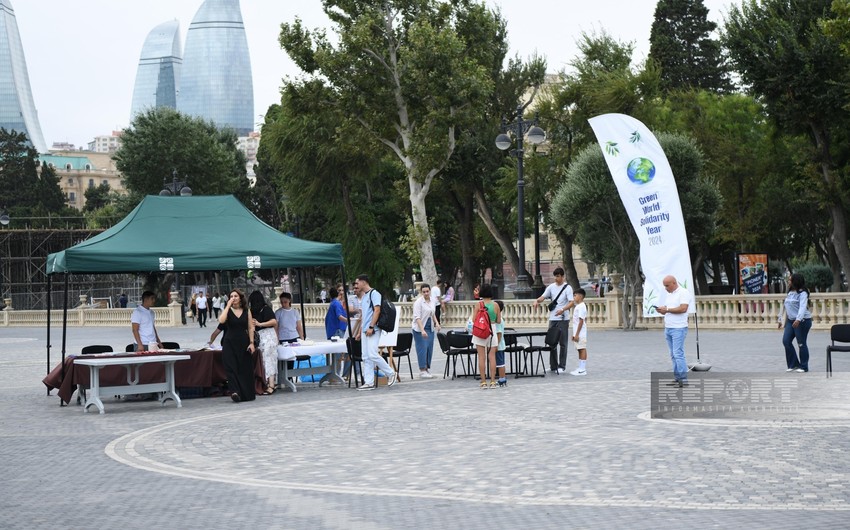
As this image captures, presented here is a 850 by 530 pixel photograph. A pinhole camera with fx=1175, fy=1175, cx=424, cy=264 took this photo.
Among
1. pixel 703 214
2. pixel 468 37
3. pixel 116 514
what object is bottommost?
pixel 116 514

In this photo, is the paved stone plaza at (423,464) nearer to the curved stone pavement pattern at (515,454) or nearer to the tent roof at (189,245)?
the curved stone pavement pattern at (515,454)

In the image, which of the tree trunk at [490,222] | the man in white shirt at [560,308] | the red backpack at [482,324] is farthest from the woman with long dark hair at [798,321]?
the tree trunk at [490,222]

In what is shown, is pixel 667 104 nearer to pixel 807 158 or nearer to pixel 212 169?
pixel 807 158

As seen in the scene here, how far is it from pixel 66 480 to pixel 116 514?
2010mm

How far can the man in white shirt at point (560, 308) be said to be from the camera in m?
20.5

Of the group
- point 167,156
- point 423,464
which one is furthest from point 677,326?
point 167,156

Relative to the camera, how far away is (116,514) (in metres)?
8.63

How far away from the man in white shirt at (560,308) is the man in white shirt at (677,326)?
3.78m

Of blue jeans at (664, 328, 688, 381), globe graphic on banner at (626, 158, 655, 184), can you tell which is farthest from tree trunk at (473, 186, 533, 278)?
blue jeans at (664, 328, 688, 381)

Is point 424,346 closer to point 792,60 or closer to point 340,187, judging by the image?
point 792,60

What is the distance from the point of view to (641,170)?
22.1 metres

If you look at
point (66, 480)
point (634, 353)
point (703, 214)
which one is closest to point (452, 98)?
point (703, 214)
